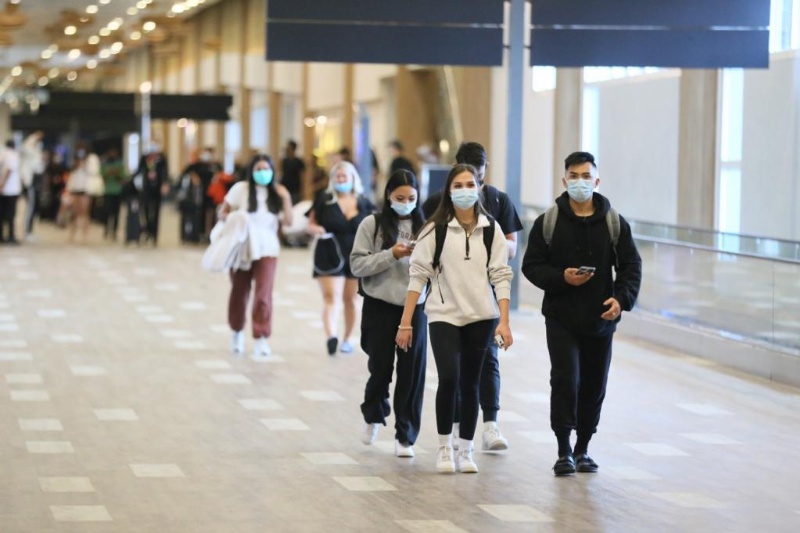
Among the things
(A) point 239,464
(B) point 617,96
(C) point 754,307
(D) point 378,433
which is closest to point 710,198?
(B) point 617,96

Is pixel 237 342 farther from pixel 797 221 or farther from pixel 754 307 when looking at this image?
pixel 797 221

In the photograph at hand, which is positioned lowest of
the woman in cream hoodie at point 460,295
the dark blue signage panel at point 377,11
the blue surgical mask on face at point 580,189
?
the woman in cream hoodie at point 460,295

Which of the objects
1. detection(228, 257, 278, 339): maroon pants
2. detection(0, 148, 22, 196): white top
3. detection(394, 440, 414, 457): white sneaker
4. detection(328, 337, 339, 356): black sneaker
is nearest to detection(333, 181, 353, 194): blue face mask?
detection(228, 257, 278, 339): maroon pants

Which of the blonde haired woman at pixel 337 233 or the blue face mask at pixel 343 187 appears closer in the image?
the blue face mask at pixel 343 187

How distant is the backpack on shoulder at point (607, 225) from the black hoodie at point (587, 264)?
20 millimetres

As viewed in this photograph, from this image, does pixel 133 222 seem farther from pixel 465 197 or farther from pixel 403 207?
pixel 465 197

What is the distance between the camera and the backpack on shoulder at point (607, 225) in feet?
27.3

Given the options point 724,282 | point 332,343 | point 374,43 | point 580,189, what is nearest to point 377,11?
point 374,43

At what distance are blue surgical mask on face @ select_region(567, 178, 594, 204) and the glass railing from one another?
169 inches

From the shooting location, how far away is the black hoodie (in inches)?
326

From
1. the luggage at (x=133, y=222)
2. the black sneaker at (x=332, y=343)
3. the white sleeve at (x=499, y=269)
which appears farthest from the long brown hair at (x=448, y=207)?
the luggage at (x=133, y=222)

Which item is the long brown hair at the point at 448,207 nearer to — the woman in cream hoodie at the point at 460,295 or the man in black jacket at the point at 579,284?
the woman in cream hoodie at the point at 460,295

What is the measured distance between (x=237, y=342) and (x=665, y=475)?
6114 mm

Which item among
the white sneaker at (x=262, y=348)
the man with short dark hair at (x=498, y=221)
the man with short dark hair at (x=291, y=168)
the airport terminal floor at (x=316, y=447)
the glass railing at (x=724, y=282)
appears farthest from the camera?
the man with short dark hair at (x=291, y=168)
